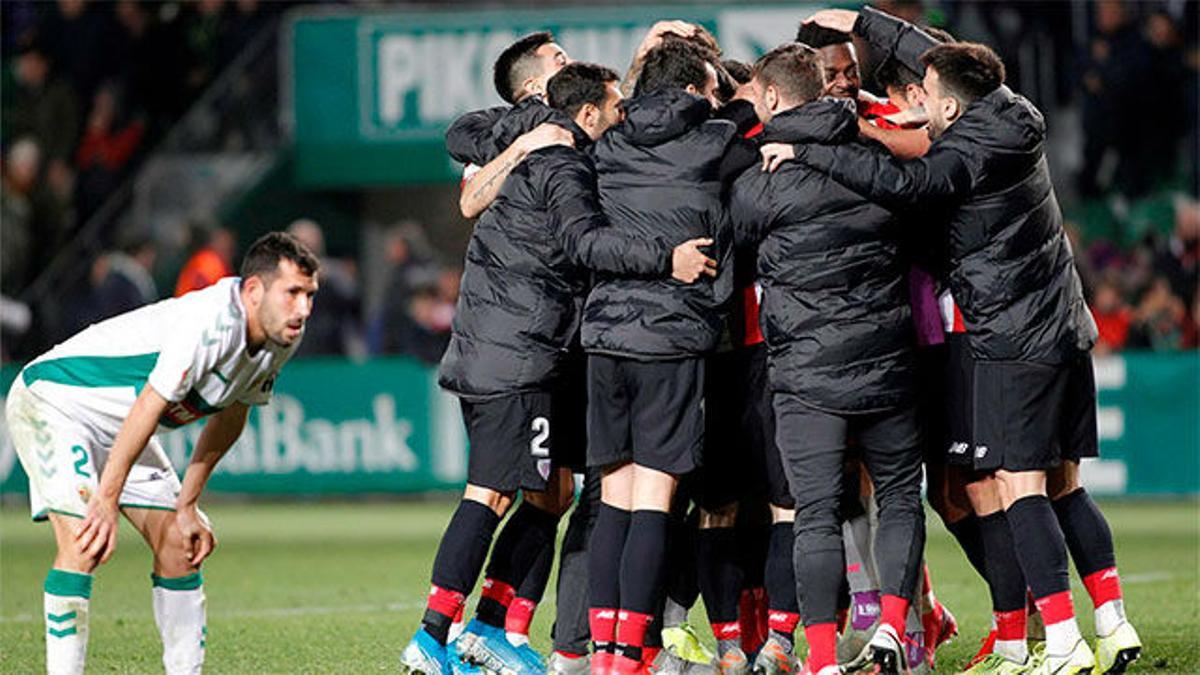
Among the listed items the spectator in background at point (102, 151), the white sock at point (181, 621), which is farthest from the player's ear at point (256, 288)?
the spectator in background at point (102, 151)

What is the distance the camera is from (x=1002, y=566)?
790cm

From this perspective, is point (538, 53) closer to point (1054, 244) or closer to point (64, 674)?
point (1054, 244)

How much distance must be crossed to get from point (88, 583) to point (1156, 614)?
5.05 meters

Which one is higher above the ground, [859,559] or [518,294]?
[518,294]

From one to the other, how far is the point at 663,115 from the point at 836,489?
1385 mm

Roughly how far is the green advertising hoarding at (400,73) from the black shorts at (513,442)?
11.5m

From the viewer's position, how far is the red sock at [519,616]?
8234mm

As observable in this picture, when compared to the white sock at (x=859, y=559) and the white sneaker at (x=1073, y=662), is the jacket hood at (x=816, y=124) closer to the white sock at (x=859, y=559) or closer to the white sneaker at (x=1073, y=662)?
the white sock at (x=859, y=559)

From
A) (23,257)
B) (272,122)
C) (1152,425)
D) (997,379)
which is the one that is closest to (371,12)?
(272,122)

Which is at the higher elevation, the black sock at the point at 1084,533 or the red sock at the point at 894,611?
the black sock at the point at 1084,533

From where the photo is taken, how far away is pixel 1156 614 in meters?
9.78

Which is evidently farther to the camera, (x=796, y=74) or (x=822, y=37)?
(x=822, y=37)

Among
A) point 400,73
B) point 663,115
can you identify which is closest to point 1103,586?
point 663,115

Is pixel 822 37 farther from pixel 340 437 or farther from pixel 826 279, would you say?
pixel 340 437
